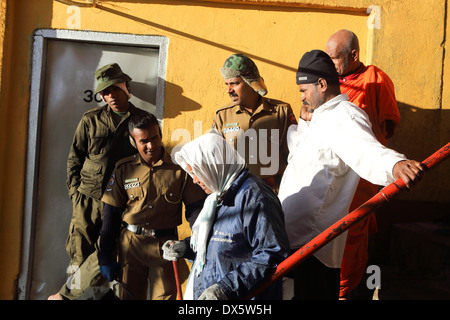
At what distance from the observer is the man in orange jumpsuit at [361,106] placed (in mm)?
3223

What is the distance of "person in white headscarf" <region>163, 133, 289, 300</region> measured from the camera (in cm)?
218

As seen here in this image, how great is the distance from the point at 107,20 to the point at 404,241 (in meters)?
Answer: 3.54

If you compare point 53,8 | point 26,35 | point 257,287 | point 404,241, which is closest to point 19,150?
point 26,35

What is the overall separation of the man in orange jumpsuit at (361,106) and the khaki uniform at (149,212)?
3.86 ft

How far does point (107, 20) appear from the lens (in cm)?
458

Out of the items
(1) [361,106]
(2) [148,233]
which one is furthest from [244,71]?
(2) [148,233]

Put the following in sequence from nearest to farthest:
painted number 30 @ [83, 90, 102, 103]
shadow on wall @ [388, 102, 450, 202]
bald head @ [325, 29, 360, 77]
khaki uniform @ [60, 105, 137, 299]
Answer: bald head @ [325, 29, 360, 77] → khaki uniform @ [60, 105, 137, 299] → shadow on wall @ [388, 102, 450, 202] → painted number 30 @ [83, 90, 102, 103]

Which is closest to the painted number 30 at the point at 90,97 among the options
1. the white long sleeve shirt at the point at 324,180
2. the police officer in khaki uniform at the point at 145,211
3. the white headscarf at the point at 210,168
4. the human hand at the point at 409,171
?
the police officer in khaki uniform at the point at 145,211

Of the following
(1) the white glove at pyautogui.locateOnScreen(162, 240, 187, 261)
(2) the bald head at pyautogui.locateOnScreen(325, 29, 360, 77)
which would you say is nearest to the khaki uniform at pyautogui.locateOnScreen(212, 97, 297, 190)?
(2) the bald head at pyautogui.locateOnScreen(325, 29, 360, 77)

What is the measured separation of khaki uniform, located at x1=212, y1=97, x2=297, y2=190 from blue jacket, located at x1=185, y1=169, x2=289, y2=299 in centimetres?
141

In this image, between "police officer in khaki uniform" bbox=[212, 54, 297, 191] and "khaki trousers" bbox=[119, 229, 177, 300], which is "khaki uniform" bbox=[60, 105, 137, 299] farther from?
"police officer in khaki uniform" bbox=[212, 54, 297, 191]

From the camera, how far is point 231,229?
2330mm

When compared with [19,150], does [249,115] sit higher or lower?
higher
